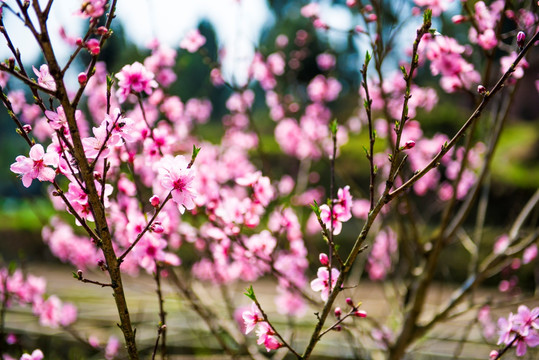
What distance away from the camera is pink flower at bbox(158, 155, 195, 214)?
123 centimetres

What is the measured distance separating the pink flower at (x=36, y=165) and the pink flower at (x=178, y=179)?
295mm

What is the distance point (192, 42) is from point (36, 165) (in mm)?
1953

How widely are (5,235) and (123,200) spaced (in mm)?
10547

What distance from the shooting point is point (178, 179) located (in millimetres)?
1241

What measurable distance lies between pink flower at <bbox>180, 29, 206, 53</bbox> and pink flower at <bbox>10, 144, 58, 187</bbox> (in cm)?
190

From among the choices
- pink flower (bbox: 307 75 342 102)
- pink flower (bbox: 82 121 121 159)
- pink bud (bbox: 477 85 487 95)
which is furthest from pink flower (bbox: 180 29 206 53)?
pink flower (bbox: 307 75 342 102)

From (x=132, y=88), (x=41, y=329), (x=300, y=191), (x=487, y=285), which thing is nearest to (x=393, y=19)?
(x=132, y=88)

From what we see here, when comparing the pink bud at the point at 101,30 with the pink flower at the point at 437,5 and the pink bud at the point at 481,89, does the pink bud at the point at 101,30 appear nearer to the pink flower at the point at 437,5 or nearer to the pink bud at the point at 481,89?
the pink bud at the point at 481,89

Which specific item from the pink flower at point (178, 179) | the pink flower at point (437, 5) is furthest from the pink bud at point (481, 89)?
the pink flower at point (437, 5)

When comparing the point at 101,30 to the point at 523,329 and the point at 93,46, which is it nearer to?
the point at 93,46

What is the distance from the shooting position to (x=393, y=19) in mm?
2234

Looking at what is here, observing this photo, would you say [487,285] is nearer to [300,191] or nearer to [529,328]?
[300,191]

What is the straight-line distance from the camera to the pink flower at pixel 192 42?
115 inches

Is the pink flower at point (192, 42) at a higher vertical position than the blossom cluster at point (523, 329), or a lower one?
higher
